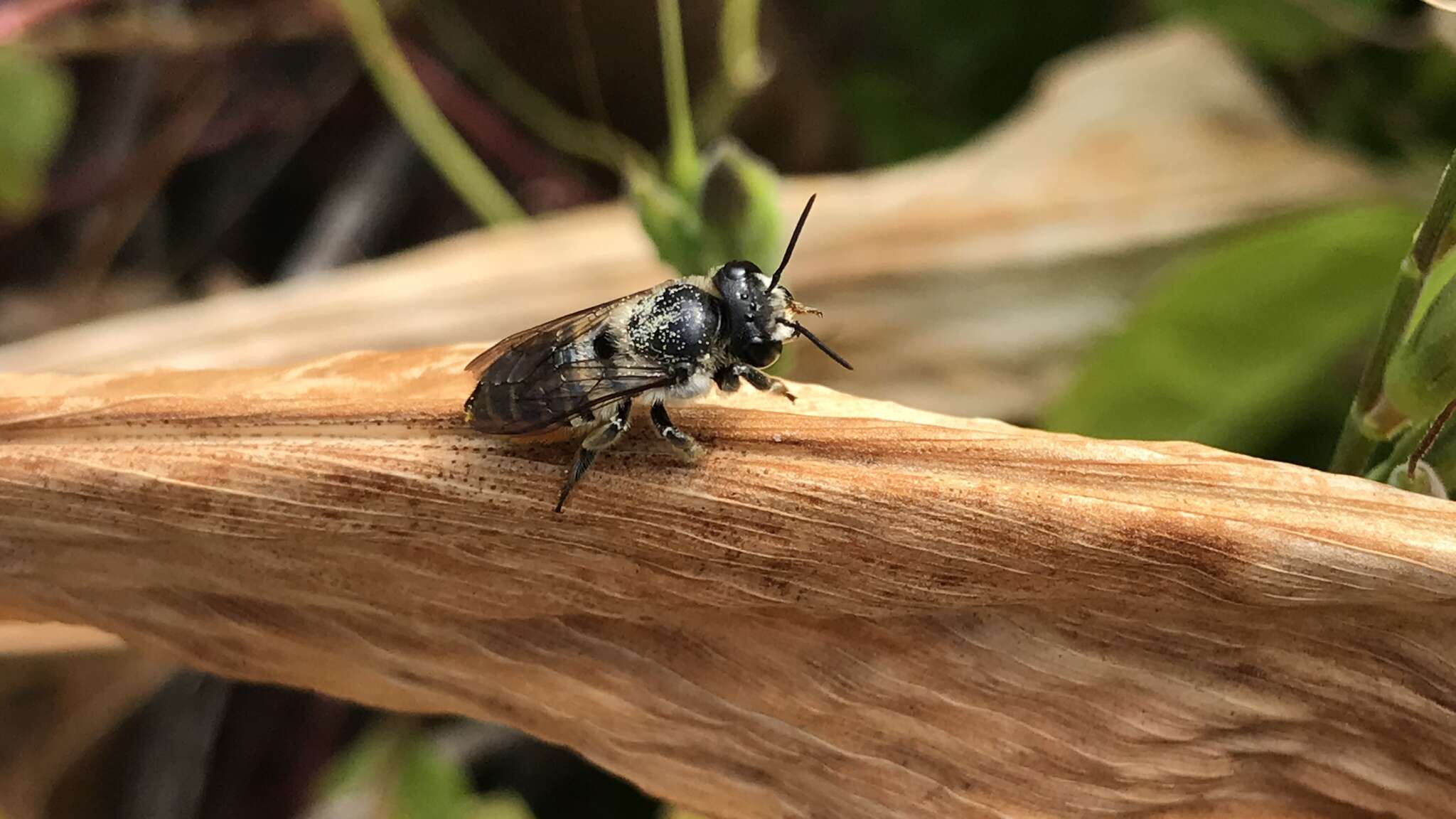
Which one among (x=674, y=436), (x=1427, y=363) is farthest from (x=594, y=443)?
(x=1427, y=363)

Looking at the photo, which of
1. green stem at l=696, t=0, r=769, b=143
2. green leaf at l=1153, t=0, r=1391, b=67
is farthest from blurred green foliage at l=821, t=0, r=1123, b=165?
green leaf at l=1153, t=0, r=1391, b=67

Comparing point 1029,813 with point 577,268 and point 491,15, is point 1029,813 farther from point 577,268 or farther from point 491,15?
point 491,15

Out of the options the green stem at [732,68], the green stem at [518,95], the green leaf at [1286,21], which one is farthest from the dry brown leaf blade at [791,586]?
the green stem at [518,95]

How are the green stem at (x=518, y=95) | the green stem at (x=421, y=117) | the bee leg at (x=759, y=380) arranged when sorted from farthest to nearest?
1. the green stem at (x=518, y=95)
2. the green stem at (x=421, y=117)
3. the bee leg at (x=759, y=380)

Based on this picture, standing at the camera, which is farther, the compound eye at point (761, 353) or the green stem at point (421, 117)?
the green stem at point (421, 117)

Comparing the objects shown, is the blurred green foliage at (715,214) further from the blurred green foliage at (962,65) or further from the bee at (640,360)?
the blurred green foliage at (962,65)

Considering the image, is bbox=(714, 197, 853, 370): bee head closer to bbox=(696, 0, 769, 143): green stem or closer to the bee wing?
the bee wing

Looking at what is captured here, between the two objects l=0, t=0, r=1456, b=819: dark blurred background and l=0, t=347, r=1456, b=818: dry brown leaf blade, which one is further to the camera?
l=0, t=0, r=1456, b=819: dark blurred background
